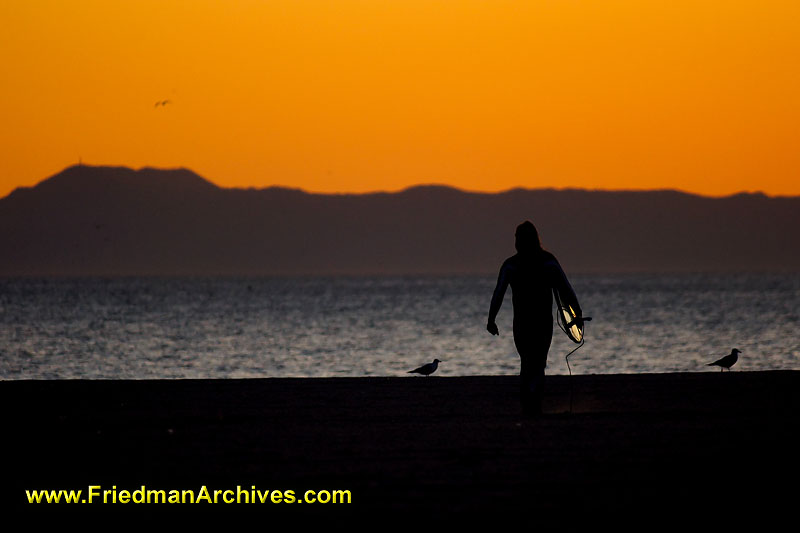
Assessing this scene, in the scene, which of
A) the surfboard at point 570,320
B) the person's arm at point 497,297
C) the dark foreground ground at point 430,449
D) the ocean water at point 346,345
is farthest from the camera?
the ocean water at point 346,345

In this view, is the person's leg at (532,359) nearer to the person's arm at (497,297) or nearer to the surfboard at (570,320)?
the surfboard at (570,320)

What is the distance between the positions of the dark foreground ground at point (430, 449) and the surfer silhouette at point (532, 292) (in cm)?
63

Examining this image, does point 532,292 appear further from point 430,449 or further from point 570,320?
point 430,449

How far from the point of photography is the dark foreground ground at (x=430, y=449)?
771 cm

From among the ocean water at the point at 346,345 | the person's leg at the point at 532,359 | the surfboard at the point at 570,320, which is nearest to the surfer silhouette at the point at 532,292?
the person's leg at the point at 532,359

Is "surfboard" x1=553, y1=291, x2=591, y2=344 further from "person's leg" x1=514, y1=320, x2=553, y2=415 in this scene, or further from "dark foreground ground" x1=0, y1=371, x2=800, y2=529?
"dark foreground ground" x1=0, y1=371, x2=800, y2=529

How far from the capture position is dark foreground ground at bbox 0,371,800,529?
25.3ft

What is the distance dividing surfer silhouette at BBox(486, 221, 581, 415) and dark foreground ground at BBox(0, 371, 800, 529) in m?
0.63

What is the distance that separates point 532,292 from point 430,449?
8.97 feet

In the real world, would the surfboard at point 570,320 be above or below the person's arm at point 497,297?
below

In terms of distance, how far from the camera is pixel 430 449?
10258 millimetres

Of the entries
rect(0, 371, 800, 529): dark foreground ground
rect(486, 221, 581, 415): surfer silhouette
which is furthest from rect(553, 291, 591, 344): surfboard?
rect(0, 371, 800, 529): dark foreground ground

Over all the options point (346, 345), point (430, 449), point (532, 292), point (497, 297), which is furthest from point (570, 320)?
point (346, 345)

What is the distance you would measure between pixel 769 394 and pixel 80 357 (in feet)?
135
